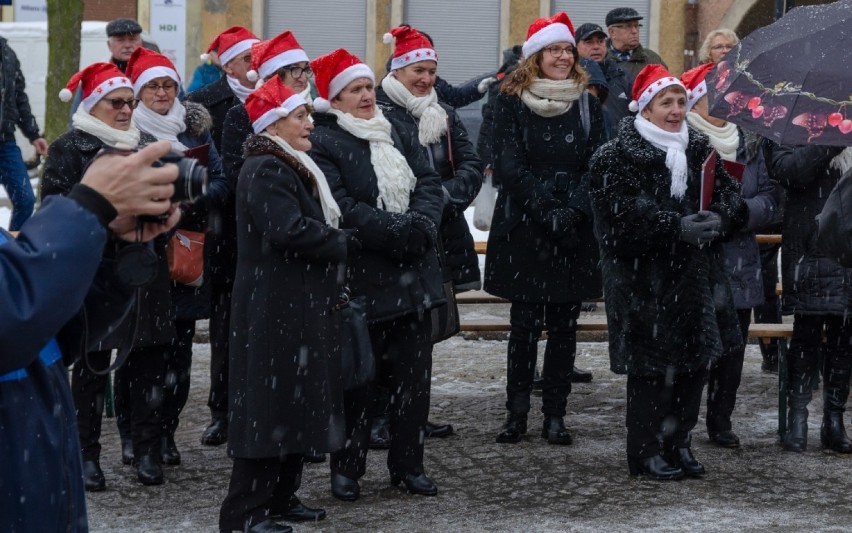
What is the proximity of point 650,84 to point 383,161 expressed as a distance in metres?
1.34

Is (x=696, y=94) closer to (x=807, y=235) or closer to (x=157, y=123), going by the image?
(x=807, y=235)

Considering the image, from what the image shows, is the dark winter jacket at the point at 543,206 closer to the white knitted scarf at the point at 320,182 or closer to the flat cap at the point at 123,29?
the white knitted scarf at the point at 320,182

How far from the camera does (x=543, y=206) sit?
24.2ft

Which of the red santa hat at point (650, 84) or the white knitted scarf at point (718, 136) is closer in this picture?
the red santa hat at point (650, 84)

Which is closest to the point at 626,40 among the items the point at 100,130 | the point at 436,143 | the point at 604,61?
the point at 604,61

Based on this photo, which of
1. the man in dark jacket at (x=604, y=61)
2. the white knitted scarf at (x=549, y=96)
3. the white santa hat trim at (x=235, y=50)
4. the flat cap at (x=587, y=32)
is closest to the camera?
the white knitted scarf at (x=549, y=96)

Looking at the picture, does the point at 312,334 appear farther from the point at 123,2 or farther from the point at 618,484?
the point at 123,2

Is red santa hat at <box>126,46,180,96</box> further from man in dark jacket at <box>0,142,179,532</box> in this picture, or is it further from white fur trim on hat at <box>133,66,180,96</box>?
man in dark jacket at <box>0,142,179,532</box>

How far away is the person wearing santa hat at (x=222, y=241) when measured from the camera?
7.28 metres

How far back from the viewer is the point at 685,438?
6.80 metres

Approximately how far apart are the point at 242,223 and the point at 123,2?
62.2 feet

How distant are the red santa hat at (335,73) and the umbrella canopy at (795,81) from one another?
1613 mm

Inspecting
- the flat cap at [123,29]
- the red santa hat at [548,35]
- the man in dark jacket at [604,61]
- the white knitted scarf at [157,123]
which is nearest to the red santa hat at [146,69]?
the white knitted scarf at [157,123]

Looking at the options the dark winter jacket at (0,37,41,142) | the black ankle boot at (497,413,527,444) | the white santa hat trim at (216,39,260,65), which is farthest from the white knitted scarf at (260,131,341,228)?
the dark winter jacket at (0,37,41,142)
